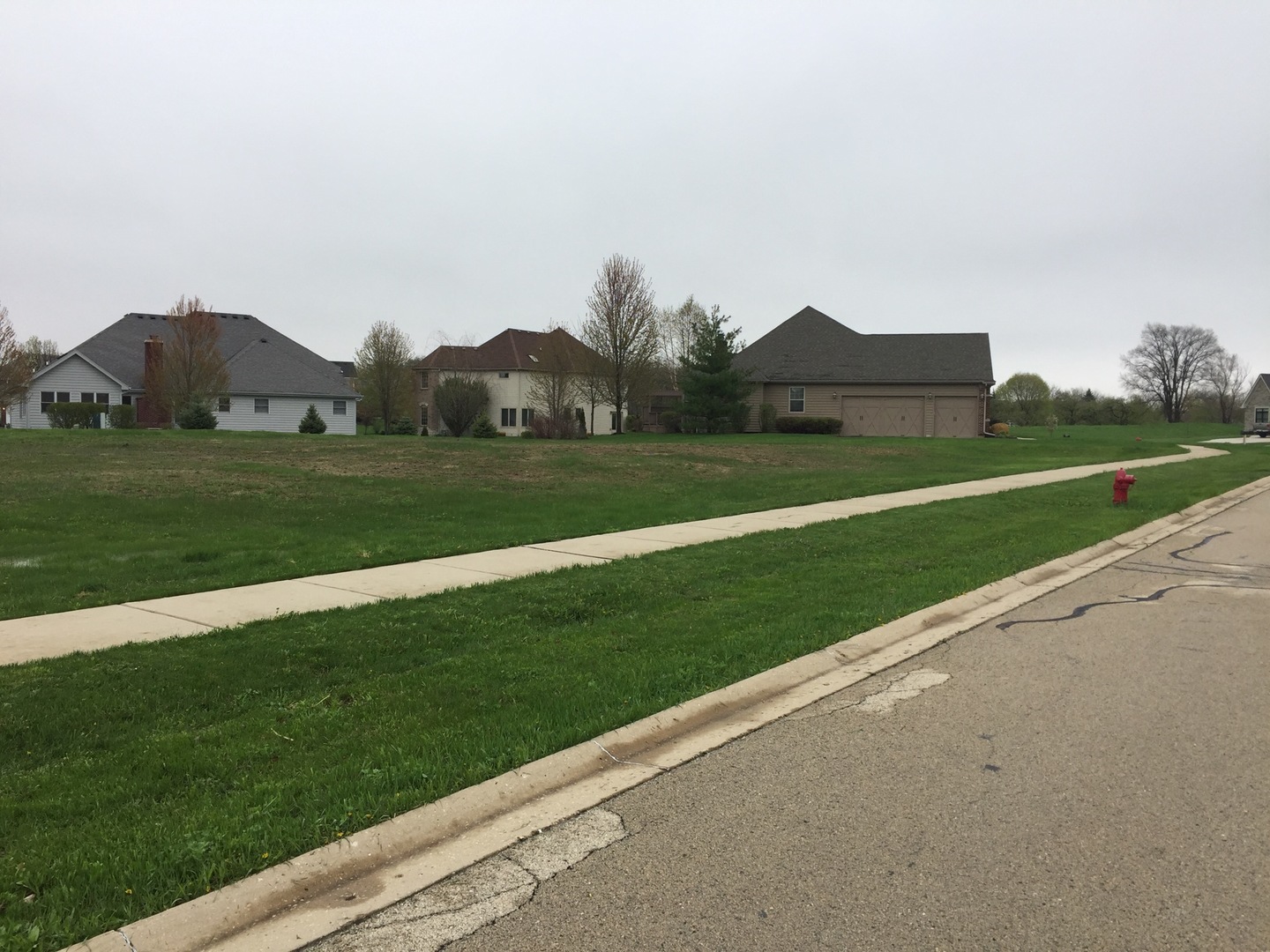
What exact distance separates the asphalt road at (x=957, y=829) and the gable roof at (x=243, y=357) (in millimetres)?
50069

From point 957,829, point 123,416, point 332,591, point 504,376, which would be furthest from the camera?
point 504,376

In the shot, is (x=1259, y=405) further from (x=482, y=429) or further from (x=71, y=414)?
(x=71, y=414)

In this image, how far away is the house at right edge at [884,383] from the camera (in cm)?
4828

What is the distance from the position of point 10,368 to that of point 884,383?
129 ft

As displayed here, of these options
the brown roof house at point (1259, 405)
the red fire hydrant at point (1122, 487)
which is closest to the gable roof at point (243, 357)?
the red fire hydrant at point (1122, 487)

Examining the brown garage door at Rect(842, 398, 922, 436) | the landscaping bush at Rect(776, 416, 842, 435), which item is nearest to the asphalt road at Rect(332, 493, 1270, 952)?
the landscaping bush at Rect(776, 416, 842, 435)

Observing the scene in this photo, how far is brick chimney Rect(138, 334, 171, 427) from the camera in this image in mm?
47062

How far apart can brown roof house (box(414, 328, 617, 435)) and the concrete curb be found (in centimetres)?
4975

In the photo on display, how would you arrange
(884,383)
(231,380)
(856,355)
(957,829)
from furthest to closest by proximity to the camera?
(856,355)
(231,380)
(884,383)
(957,829)

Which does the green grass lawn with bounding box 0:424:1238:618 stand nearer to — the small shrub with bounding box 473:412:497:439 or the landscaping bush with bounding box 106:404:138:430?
the landscaping bush with bounding box 106:404:138:430

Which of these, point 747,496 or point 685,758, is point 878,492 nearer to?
point 747,496

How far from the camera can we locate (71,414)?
42406 millimetres

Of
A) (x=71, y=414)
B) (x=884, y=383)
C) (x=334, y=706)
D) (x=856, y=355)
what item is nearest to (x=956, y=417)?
(x=884, y=383)

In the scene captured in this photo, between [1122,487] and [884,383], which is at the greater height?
[884,383]
